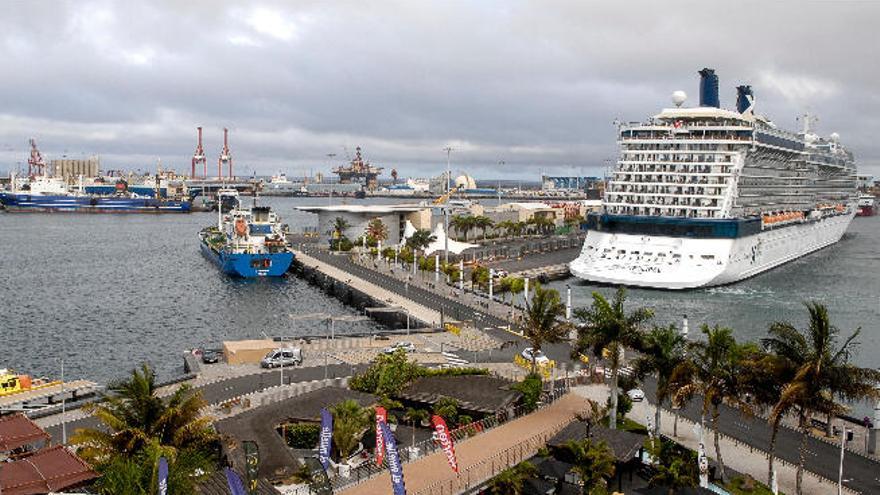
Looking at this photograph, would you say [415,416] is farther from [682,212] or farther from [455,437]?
[682,212]

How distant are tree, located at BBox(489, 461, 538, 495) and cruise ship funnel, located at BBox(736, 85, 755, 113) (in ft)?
299

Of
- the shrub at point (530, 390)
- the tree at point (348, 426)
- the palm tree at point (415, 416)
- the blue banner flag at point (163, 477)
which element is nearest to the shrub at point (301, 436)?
the tree at point (348, 426)

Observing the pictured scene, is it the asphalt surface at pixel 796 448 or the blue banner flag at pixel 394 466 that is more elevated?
the blue banner flag at pixel 394 466

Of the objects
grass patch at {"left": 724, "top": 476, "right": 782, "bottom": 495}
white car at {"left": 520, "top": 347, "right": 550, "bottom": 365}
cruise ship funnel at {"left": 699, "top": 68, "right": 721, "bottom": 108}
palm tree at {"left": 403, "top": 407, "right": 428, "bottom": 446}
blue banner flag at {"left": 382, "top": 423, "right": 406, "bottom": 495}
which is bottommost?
grass patch at {"left": 724, "top": 476, "right": 782, "bottom": 495}

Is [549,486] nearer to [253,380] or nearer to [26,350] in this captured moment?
[253,380]

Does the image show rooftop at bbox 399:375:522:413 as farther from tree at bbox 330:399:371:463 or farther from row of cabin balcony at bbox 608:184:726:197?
row of cabin balcony at bbox 608:184:726:197

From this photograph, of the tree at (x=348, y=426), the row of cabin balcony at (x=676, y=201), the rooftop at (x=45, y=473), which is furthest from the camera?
the row of cabin balcony at (x=676, y=201)

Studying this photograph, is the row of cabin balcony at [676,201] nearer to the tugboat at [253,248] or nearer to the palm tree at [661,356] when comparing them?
the tugboat at [253,248]

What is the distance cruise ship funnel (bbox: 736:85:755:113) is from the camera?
106m

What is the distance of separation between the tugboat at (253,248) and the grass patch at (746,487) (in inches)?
2681

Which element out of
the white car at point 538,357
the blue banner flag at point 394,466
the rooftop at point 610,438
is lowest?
the white car at point 538,357

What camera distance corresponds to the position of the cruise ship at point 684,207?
72625 mm

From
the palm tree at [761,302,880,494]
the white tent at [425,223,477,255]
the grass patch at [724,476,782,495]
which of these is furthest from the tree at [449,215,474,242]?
the palm tree at [761,302,880,494]

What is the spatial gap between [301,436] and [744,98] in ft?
308
